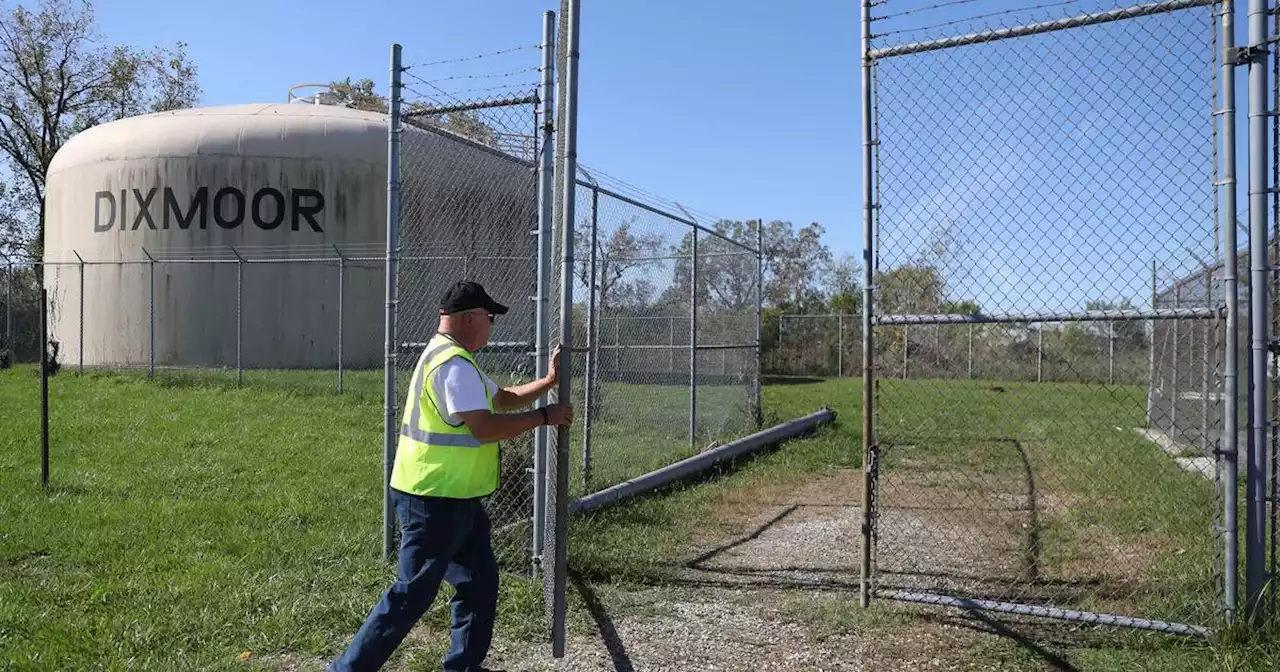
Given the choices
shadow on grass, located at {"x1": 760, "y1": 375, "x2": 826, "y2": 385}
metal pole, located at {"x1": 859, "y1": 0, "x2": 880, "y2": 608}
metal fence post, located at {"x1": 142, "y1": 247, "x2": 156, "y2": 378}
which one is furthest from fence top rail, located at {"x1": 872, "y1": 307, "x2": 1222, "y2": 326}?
shadow on grass, located at {"x1": 760, "y1": 375, "x2": 826, "y2": 385}

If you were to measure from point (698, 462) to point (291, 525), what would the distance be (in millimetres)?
3797

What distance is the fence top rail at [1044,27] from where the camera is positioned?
4.32 meters

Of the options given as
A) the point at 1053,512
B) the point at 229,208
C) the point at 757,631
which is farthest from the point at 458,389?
the point at 229,208

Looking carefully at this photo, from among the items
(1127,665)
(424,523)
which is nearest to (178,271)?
(424,523)

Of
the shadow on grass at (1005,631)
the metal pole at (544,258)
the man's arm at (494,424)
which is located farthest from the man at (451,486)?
the shadow on grass at (1005,631)

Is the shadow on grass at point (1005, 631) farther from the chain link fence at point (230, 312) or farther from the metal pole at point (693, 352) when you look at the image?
the chain link fence at point (230, 312)

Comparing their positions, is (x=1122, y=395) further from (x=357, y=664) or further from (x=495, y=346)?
(x=357, y=664)

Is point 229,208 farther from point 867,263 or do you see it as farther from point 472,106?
point 867,263

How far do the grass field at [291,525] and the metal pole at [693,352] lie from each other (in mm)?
196

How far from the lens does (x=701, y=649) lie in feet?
14.7

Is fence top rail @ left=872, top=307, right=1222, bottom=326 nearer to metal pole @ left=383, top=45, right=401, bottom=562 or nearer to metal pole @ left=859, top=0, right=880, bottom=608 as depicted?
metal pole @ left=859, top=0, right=880, bottom=608

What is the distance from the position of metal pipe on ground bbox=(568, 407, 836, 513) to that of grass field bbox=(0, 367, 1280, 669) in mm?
158

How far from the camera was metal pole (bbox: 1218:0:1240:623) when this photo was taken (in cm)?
414

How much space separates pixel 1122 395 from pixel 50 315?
23.5 metres
